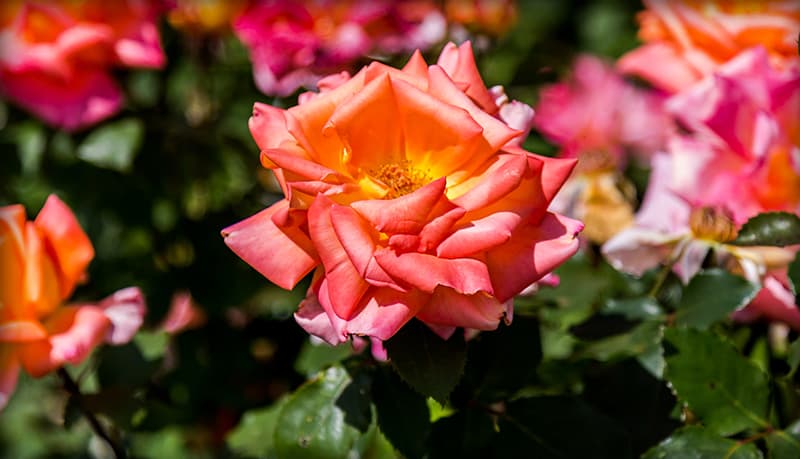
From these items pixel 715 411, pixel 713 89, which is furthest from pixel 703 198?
pixel 715 411

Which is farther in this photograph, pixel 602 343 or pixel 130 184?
pixel 130 184

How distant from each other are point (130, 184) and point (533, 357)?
2.42ft

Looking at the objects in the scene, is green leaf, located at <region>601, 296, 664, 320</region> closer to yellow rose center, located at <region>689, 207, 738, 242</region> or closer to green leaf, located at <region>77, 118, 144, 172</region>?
yellow rose center, located at <region>689, 207, 738, 242</region>

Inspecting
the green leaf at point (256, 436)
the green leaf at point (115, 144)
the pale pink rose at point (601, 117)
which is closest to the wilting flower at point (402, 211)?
the green leaf at point (256, 436)

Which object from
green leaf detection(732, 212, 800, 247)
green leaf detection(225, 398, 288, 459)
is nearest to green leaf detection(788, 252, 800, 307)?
green leaf detection(732, 212, 800, 247)

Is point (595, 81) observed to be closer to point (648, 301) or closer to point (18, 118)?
point (648, 301)

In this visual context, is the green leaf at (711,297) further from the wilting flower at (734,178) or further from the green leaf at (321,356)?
the green leaf at (321,356)

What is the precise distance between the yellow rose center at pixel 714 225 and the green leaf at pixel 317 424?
36cm

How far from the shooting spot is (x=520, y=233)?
0.62m

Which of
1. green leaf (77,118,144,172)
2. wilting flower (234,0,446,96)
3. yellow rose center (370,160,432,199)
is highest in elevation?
yellow rose center (370,160,432,199)

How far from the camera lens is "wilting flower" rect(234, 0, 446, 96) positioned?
3.61 feet

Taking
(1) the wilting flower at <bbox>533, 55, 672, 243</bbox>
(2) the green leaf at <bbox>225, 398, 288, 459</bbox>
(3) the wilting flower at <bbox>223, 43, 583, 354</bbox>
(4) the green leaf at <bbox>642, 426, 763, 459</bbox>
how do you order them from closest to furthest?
1. (3) the wilting flower at <bbox>223, 43, 583, 354</bbox>
2. (4) the green leaf at <bbox>642, 426, 763, 459</bbox>
3. (2) the green leaf at <bbox>225, 398, 288, 459</bbox>
4. (1) the wilting flower at <bbox>533, 55, 672, 243</bbox>

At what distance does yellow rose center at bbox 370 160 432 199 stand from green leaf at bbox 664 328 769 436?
0.75 ft

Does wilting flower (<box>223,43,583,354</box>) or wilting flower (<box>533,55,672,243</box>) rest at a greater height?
wilting flower (<box>223,43,583,354</box>)
